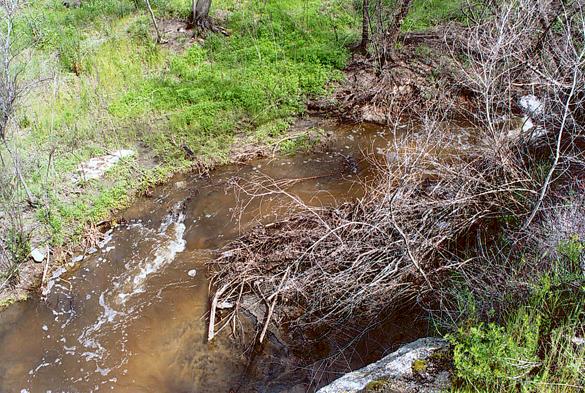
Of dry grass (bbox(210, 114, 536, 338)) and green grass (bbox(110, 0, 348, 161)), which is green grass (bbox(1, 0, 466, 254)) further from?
dry grass (bbox(210, 114, 536, 338))

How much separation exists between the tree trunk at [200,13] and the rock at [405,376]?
8451mm

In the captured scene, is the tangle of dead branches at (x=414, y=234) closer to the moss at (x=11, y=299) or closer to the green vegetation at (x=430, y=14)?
the moss at (x=11, y=299)

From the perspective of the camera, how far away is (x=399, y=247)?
493 cm

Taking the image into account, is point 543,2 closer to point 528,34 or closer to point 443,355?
point 528,34

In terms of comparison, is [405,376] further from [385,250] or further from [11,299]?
[11,299]

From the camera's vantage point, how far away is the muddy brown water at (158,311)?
4911 millimetres

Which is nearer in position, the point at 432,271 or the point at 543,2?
the point at 432,271

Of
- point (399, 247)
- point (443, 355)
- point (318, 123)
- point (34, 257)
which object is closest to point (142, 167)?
point (34, 257)

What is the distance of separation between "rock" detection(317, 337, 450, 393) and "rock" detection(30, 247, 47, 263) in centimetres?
452

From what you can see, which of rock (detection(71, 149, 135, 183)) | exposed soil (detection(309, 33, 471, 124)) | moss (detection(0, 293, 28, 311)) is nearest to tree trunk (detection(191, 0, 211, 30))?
exposed soil (detection(309, 33, 471, 124))

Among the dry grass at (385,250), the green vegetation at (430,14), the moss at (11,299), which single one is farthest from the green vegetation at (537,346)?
the green vegetation at (430,14)

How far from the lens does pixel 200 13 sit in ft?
32.5

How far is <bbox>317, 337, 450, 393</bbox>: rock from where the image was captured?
10.7 ft

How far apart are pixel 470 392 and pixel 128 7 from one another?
10755 millimetres
